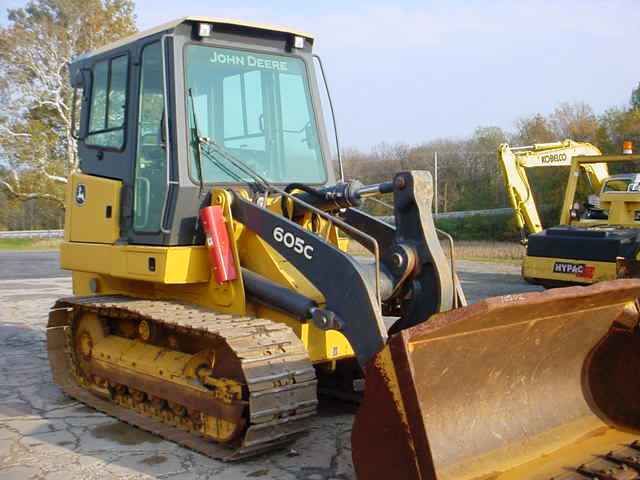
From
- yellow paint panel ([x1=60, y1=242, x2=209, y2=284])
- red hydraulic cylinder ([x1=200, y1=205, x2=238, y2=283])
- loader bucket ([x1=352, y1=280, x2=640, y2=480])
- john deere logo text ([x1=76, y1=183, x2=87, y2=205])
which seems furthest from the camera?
john deere logo text ([x1=76, y1=183, x2=87, y2=205])

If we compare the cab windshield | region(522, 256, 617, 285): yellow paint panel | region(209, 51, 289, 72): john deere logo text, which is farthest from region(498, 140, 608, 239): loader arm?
region(209, 51, 289, 72): john deere logo text

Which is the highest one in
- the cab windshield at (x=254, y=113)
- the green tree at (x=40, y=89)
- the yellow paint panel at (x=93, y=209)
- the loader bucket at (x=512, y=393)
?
the green tree at (x=40, y=89)

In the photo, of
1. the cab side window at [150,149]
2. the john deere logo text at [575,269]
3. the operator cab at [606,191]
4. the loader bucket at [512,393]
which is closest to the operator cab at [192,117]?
the cab side window at [150,149]

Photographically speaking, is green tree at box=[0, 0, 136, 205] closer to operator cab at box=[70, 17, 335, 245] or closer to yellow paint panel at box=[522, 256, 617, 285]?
yellow paint panel at box=[522, 256, 617, 285]

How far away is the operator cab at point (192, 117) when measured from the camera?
5375 millimetres

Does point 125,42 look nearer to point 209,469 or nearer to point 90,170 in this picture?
point 90,170

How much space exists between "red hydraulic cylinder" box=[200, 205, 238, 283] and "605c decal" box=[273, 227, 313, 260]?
0.40 metres

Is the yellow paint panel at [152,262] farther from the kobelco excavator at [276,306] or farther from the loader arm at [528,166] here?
the loader arm at [528,166]

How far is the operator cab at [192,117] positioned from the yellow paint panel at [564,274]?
6.18 m

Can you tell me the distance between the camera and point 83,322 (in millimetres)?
6367

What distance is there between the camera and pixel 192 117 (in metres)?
5.39

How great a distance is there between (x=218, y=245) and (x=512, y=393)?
7.11 ft

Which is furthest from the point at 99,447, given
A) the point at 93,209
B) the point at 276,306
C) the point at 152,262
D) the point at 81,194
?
the point at 81,194

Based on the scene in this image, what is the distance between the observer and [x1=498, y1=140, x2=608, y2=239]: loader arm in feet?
47.6
